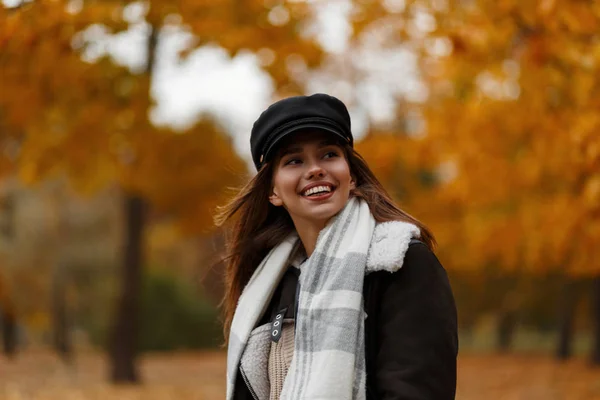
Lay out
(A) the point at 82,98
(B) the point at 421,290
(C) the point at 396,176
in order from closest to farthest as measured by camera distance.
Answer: (B) the point at 421,290
(A) the point at 82,98
(C) the point at 396,176

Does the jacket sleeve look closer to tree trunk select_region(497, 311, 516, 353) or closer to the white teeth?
the white teeth

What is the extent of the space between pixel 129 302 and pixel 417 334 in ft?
34.5

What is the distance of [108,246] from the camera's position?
20.2 meters

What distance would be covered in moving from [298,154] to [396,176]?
13288 millimetres

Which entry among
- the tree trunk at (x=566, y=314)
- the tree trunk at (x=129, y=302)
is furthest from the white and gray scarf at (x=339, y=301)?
the tree trunk at (x=566, y=314)

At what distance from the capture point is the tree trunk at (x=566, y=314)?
19125mm

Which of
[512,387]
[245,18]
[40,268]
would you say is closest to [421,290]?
[245,18]

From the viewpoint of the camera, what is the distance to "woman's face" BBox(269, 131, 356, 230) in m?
2.10

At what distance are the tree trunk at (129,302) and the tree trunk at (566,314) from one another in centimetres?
1067

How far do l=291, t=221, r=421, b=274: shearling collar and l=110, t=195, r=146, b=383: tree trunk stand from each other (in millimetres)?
10222

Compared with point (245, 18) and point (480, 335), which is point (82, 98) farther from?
point (480, 335)

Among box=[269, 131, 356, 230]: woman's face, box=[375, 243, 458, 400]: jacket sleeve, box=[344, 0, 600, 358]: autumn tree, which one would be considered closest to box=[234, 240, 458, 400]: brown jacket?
box=[375, 243, 458, 400]: jacket sleeve

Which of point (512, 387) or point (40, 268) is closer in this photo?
point (512, 387)

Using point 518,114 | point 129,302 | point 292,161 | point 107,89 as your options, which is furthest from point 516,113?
point 129,302
